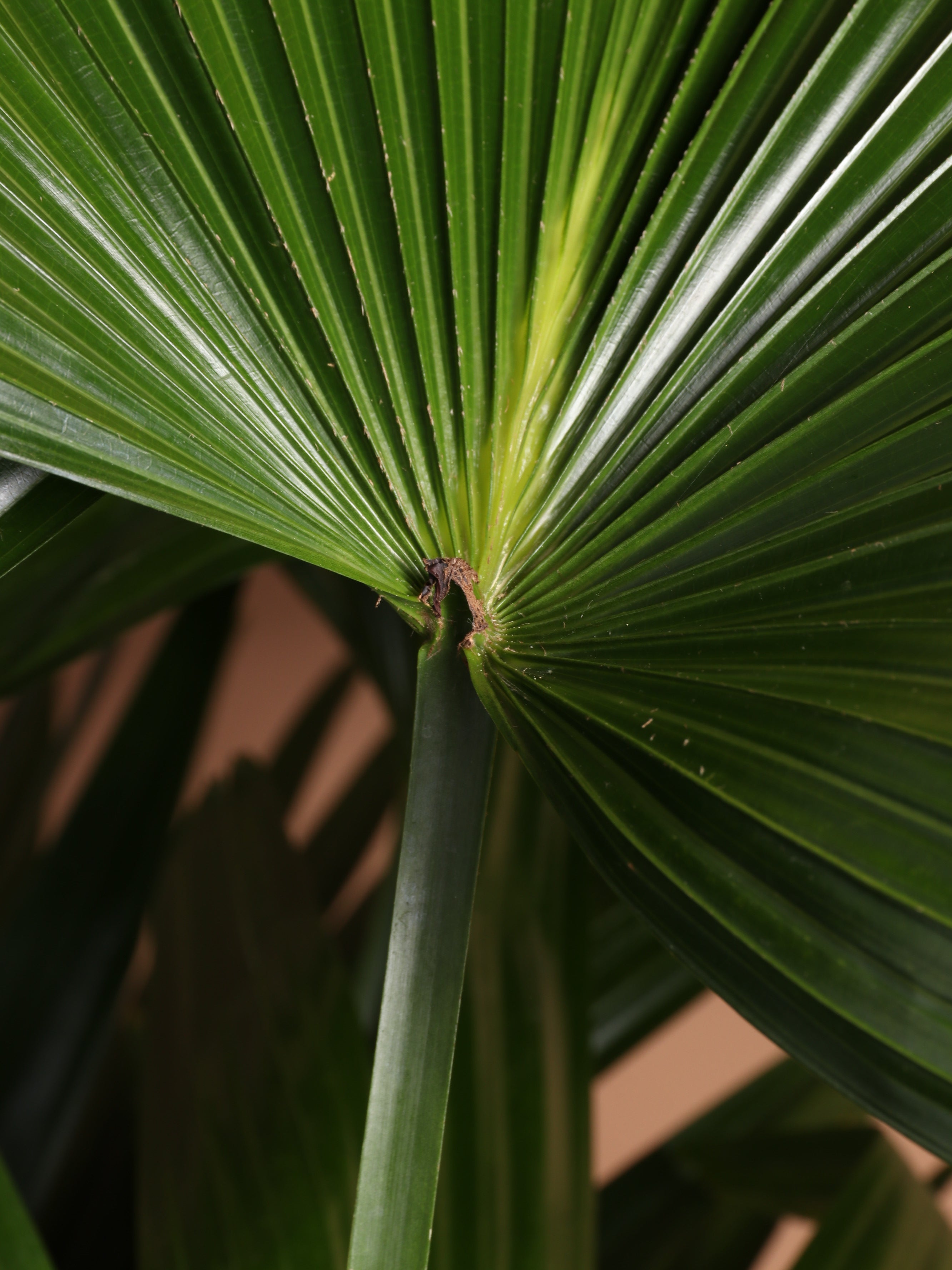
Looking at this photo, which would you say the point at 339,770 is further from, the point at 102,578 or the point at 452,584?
the point at 452,584

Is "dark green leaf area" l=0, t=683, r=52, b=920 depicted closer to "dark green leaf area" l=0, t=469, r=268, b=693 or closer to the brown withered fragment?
"dark green leaf area" l=0, t=469, r=268, b=693

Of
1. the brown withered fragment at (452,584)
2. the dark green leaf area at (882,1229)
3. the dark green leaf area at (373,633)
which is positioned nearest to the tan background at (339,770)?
the dark green leaf area at (373,633)

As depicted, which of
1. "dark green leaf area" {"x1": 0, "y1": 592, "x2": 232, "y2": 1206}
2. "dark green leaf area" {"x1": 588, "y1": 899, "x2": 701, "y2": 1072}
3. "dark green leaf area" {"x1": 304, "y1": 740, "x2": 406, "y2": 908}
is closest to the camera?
"dark green leaf area" {"x1": 0, "y1": 592, "x2": 232, "y2": 1206}

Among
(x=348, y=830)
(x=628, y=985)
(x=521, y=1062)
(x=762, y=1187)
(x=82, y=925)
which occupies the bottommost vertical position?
(x=762, y=1187)

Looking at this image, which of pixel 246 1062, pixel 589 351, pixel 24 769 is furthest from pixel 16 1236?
pixel 24 769

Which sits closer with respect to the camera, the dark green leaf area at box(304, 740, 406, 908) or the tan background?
the dark green leaf area at box(304, 740, 406, 908)

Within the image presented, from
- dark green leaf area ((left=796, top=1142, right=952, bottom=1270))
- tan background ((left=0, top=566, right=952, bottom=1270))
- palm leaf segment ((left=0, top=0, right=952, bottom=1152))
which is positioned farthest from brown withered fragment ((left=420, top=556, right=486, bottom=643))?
tan background ((left=0, top=566, right=952, bottom=1270))
